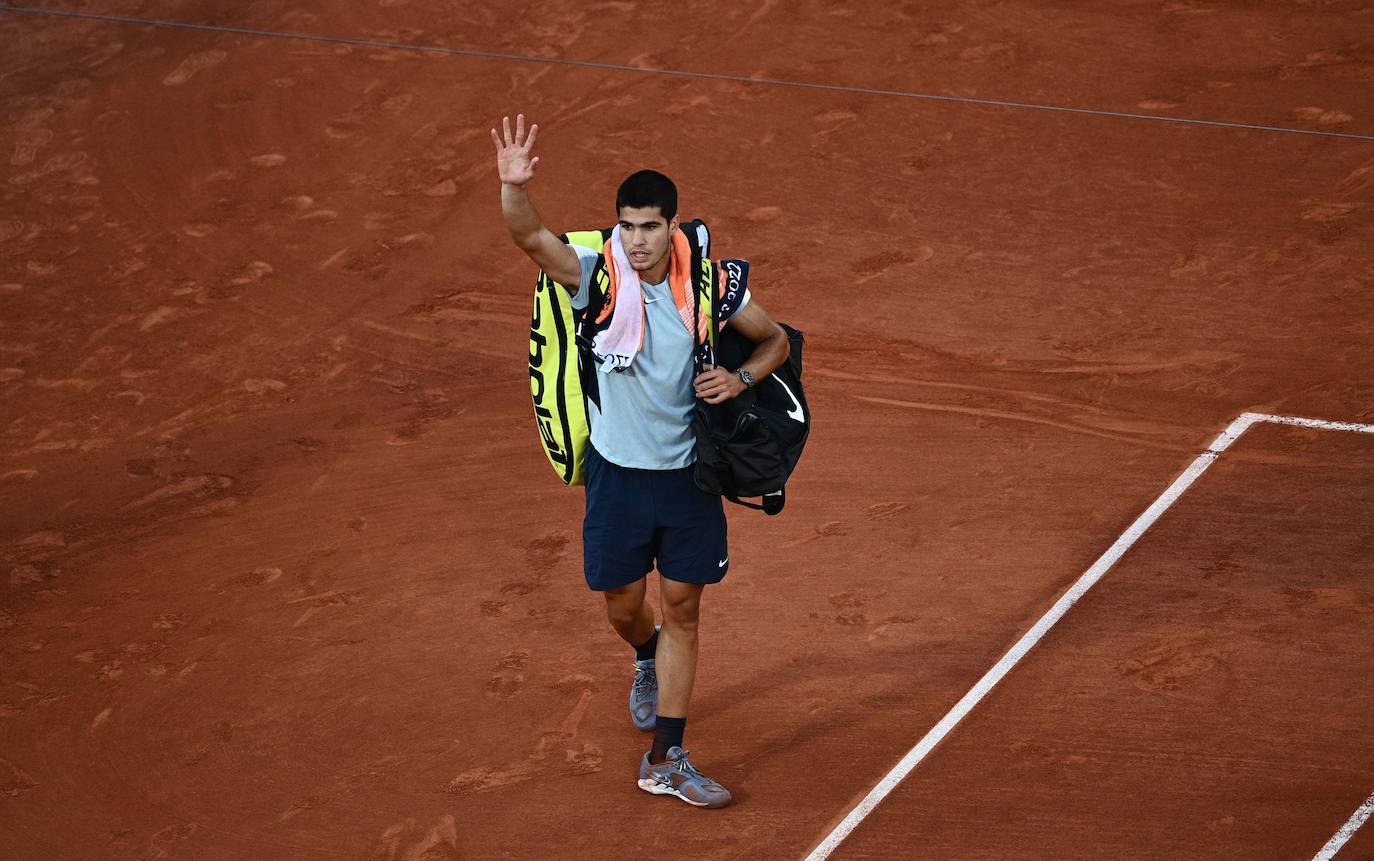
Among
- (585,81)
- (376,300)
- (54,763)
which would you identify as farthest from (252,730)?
(585,81)

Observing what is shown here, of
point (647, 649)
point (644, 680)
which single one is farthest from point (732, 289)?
point (644, 680)

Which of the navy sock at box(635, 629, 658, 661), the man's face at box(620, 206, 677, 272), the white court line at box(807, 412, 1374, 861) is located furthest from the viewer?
the navy sock at box(635, 629, 658, 661)

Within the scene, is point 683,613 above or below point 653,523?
below

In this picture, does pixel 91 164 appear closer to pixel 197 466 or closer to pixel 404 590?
pixel 197 466

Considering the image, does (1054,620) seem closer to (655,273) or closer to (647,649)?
(647,649)

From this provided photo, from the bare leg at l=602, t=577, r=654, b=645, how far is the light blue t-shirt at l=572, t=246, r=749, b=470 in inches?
24.0

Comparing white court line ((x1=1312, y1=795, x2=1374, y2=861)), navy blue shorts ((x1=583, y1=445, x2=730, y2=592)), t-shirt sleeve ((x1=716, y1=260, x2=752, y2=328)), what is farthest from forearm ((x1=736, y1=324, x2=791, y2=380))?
white court line ((x1=1312, y1=795, x2=1374, y2=861))

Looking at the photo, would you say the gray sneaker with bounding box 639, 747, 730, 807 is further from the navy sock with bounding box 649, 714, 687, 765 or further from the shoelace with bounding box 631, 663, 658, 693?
the shoelace with bounding box 631, 663, 658, 693

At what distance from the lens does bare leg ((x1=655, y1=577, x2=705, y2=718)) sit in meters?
5.91

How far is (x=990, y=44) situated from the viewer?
43.4ft

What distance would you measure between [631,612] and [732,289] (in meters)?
1.47

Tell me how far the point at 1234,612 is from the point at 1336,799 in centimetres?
132

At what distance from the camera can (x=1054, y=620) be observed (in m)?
7.20

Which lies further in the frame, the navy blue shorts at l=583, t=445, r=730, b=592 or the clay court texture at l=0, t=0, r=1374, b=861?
the clay court texture at l=0, t=0, r=1374, b=861
